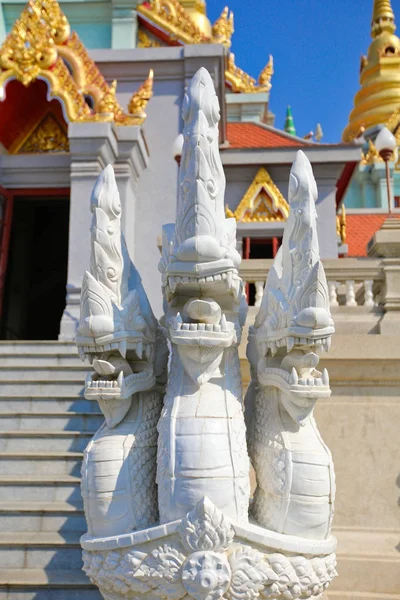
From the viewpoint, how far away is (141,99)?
28.8 ft

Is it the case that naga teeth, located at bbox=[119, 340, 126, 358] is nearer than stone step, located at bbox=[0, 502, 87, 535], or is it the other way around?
naga teeth, located at bbox=[119, 340, 126, 358]

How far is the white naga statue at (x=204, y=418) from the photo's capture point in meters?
2.72

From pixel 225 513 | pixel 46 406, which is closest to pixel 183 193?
pixel 225 513

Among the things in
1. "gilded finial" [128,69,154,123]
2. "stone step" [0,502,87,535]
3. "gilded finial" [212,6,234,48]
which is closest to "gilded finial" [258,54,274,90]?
"gilded finial" [212,6,234,48]

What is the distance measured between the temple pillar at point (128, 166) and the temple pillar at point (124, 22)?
9.85 feet

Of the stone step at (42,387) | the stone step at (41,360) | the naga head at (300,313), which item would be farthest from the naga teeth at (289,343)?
the stone step at (41,360)

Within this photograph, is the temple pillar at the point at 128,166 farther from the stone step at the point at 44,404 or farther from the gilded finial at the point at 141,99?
the stone step at the point at 44,404

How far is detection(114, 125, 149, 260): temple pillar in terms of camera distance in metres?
8.96

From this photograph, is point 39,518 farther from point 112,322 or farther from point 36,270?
point 36,270

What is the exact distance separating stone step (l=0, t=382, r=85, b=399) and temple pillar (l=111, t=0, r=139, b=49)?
732cm

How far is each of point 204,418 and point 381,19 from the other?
2834cm

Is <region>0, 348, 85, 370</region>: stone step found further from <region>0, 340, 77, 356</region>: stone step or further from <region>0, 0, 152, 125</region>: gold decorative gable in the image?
<region>0, 0, 152, 125</region>: gold decorative gable

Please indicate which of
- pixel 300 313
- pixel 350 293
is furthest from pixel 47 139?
pixel 300 313

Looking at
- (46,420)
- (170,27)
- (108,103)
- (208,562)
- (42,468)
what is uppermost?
(170,27)
